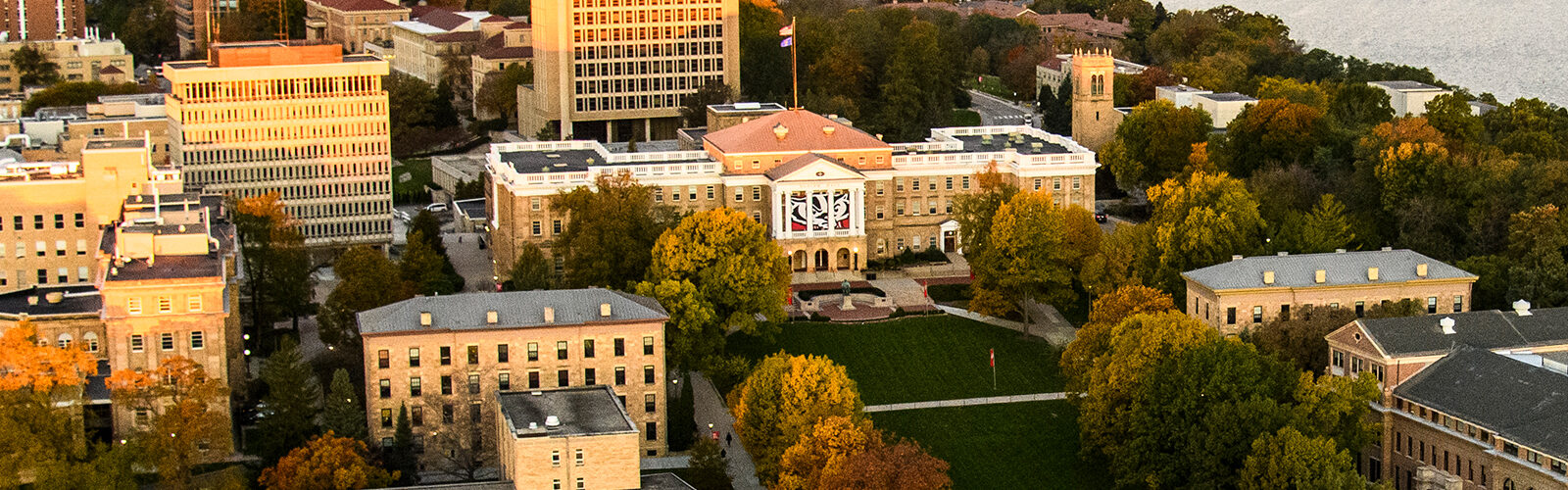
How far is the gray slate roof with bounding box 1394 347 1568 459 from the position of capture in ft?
385

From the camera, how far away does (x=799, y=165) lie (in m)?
170

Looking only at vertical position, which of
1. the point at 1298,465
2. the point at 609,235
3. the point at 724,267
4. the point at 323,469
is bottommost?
the point at 323,469

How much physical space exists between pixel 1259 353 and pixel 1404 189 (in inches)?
1439

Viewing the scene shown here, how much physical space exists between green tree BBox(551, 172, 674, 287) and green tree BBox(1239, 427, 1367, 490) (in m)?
41.6

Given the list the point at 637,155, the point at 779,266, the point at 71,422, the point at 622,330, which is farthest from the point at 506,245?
the point at 71,422

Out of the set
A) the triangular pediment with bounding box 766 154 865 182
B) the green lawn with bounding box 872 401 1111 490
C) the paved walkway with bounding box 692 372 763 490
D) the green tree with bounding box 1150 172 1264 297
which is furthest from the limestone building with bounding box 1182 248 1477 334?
the triangular pediment with bounding box 766 154 865 182

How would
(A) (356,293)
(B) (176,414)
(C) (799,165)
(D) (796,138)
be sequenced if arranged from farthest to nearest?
(D) (796,138) → (C) (799,165) → (A) (356,293) → (B) (176,414)

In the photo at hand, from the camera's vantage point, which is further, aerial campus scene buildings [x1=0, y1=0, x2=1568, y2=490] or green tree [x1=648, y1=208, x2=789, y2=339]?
green tree [x1=648, y1=208, x2=789, y2=339]

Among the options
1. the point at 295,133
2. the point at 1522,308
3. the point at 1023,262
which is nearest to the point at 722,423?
the point at 1023,262

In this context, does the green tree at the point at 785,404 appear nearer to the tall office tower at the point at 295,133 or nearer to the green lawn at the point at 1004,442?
the green lawn at the point at 1004,442

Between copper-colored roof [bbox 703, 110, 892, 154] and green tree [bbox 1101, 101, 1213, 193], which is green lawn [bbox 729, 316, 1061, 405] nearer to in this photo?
copper-colored roof [bbox 703, 110, 892, 154]

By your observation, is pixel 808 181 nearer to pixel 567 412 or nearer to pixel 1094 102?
pixel 1094 102

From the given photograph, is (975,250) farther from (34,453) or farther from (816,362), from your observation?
(34,453)

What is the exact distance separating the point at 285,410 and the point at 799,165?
5173 centimetres
